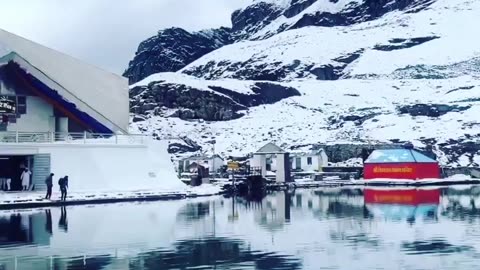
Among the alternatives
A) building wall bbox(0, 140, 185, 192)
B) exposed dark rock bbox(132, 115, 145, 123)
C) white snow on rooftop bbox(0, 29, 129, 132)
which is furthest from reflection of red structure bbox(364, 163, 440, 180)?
exposed dark rock bbox(132, 115, 145, 123)

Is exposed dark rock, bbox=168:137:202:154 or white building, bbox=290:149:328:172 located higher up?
exposed dark rock, bbox=168:137:202:154

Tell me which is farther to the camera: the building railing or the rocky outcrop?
the rocky outcrop

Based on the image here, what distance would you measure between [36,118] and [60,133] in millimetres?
2932

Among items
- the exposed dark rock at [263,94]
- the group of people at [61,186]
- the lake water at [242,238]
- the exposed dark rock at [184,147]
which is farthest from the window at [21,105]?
the exposed dark rock at [263,94]

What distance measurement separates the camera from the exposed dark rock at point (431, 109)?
320 ft

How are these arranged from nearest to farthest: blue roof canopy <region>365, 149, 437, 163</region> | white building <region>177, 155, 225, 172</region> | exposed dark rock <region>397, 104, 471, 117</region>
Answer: blue roof canopy <region>365, 149, 437, 163</region>
white building <region>177, 155, 225, 172</region>
exposed dark rock <region>397, 104, 471, 117</region>

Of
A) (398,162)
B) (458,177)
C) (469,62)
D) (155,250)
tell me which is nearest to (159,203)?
(155,250)

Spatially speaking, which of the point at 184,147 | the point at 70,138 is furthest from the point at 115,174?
the point at 184,147

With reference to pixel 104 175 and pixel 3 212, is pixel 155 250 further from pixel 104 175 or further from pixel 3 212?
pixel 104 175

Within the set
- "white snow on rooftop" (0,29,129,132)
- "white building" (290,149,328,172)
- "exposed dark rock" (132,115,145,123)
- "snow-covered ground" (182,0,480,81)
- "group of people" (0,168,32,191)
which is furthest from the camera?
"snow-covered ground" (182,0,480,81)

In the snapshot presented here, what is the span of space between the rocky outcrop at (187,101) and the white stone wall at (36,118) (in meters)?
56.6

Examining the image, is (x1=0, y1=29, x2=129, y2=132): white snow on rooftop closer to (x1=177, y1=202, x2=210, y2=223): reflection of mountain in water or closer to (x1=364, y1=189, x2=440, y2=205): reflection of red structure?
(x1=177, y1=202, x2=210, y2=223): reflection of mountain in water

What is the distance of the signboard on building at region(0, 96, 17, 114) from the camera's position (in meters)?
40.7

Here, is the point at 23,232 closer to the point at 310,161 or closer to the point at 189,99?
the point at 310,161
